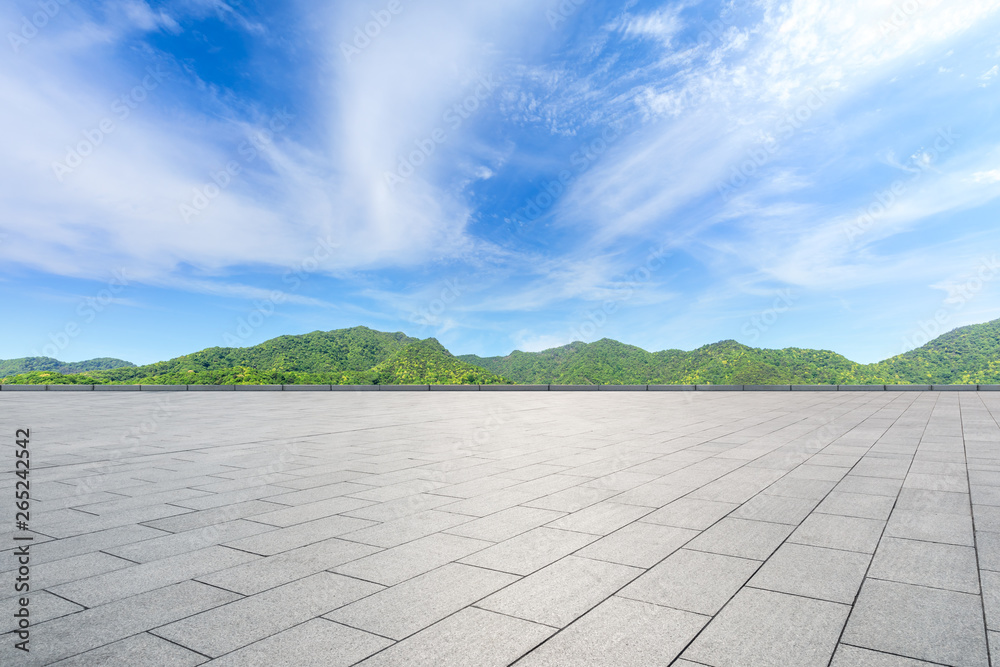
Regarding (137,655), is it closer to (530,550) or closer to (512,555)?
(512,555)

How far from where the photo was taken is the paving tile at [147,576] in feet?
11.5

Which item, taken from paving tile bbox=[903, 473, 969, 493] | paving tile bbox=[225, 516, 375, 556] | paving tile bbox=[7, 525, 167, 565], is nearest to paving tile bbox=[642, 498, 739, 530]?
paving tile bbox=[903, 473, 969, 493]

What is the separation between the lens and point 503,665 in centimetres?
265

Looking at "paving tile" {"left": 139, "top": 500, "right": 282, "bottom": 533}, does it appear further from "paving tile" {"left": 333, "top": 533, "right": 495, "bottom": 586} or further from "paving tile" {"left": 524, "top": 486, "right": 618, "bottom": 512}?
"paving tile" {"left": 524, "top": 486, "right": 618, "bottom": 512}

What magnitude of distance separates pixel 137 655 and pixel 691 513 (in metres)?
4.55

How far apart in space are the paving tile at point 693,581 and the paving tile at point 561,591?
0.46 feet

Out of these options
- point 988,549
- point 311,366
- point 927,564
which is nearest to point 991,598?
point 927,564

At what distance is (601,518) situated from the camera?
5.17 metres

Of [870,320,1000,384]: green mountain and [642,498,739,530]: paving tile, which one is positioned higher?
[870,320,1000,384]: green mountain

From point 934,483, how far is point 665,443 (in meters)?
3.98

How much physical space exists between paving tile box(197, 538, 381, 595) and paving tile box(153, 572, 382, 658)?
15cm

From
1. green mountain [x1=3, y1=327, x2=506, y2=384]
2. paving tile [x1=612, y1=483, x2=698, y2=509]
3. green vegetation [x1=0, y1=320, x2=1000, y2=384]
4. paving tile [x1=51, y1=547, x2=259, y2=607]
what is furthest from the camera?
green vegetation [x1=0, y1=320, x2=1000, y2=384]

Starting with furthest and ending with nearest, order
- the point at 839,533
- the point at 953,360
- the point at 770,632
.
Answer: the point at 953,360 → the point at 839,533 → the point at 770,632

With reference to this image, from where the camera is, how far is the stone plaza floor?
2879mm
